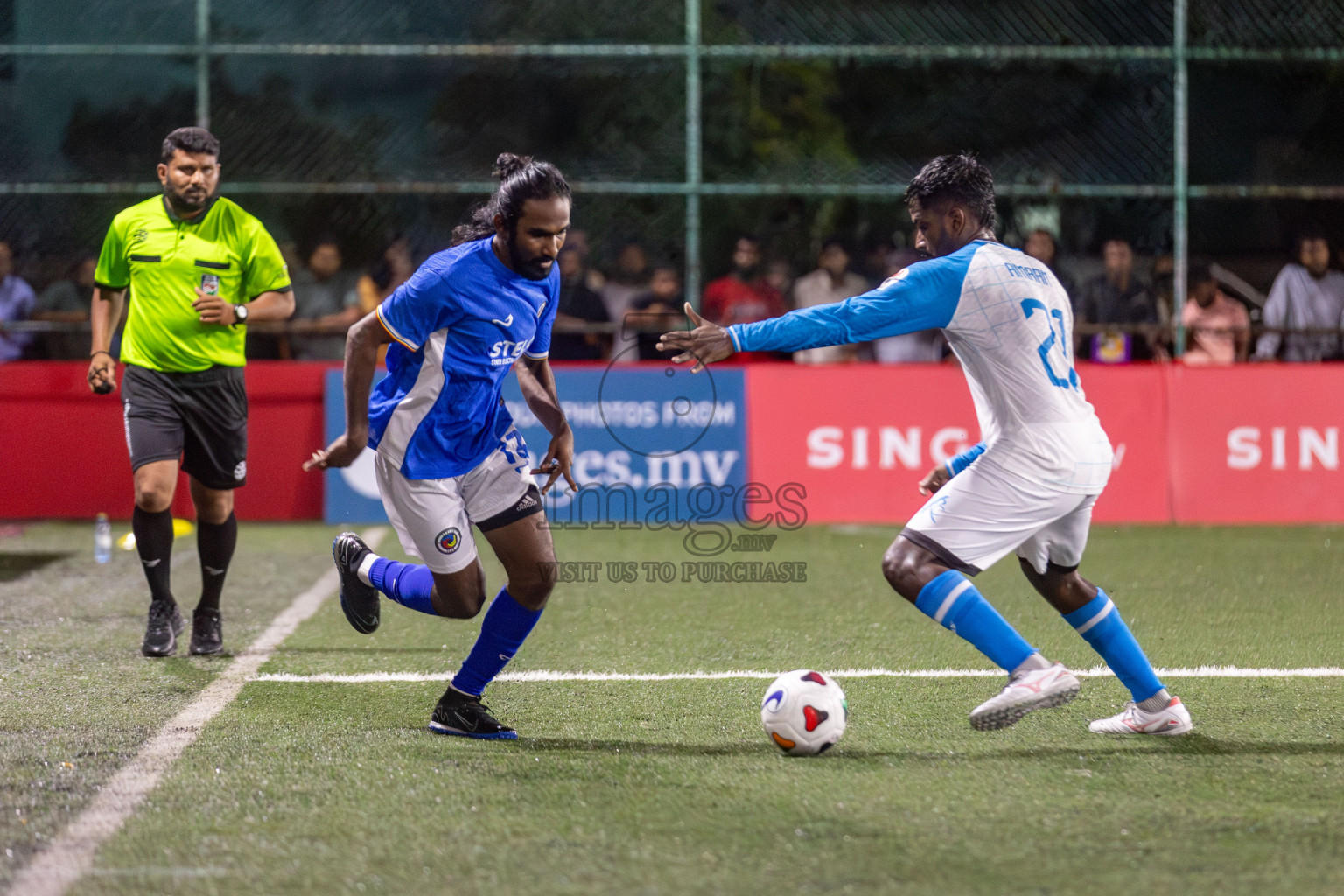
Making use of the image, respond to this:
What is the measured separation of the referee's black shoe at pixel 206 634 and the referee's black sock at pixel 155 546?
0.46 feet

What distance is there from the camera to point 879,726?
15.0 feet

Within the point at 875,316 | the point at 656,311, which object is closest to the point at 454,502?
the point at 875,316

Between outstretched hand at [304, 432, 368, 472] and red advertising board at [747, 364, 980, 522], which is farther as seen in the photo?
red advertising board at [747, 364, 980, 522]

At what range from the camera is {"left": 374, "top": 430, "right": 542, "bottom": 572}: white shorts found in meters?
4.47

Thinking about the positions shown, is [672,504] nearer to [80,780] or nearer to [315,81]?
[315,81]

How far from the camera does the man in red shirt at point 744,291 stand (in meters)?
11.8

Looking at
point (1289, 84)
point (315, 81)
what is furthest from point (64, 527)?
point (1289, 84)

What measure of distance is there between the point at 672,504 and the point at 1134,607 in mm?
4048

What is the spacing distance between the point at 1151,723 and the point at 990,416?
1061 millimetres

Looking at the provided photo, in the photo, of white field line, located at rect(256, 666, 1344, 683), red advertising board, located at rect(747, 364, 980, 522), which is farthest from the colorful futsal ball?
red advertising board, located at rect(747, 364, 980, 522)

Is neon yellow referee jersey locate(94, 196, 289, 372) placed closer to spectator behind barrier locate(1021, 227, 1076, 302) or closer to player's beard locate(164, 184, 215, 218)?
player's beard locate(164, 184, 215, 218)

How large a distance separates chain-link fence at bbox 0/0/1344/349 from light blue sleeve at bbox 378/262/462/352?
7.47m

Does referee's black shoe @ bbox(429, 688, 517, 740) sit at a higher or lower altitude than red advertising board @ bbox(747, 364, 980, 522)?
lower

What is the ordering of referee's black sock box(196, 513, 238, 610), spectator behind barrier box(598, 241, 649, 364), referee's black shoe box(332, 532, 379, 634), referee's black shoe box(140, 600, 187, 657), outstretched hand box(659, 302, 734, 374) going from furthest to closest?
spectator behind barrier box(598, 241, 649, 364)
referee's black sock box(196, 513, 238, 610)
referee's black shoe box(140, 600, 187, 657)
referee's black shoe box(332, 532, 379, 634)
outstretched hand box(659, 302, 734, 374)
